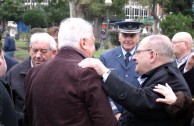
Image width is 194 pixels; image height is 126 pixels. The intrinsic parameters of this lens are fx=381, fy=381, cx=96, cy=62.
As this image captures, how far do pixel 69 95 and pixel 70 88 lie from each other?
2.0 inches

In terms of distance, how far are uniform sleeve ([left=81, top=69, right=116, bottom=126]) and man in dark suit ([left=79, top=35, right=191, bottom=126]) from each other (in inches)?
3.6

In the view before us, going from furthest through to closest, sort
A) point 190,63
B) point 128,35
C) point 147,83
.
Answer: point 128,35
point 190,63
point 147,83

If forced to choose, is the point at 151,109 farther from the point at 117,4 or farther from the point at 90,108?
the point at 117,4

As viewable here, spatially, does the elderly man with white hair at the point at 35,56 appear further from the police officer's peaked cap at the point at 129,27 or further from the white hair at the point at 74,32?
the white hair at the point at 74,32

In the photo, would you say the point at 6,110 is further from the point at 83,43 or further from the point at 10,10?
the point at 10,10

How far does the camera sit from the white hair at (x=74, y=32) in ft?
9.33

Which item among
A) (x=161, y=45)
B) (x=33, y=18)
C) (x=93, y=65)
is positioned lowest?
(x=93, y=65)

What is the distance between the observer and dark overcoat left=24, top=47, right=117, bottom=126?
8.85 feet

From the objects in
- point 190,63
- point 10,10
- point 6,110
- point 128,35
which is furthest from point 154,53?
point 10,10

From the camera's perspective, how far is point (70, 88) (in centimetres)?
273

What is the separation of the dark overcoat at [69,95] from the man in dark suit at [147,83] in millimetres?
102

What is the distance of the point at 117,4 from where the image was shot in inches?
1490

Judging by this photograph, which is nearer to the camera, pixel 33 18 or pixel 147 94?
pixel 147 94

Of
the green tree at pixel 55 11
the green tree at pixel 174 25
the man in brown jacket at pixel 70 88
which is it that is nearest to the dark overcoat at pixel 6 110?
the man in brown jacket at pixel 70 88
